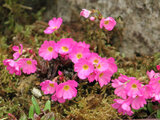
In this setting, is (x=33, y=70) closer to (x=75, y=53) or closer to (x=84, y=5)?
(x=75, y=53)

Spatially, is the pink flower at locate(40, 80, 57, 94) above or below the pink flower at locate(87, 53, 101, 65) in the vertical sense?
below

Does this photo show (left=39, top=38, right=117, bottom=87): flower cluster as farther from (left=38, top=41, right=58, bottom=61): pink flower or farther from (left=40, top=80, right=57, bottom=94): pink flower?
(left=40, top=80, right=57, bottom=94): pink flower

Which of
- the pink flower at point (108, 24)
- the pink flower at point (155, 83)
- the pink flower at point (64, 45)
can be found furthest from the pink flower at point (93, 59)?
the pink flower at point (155, 83)

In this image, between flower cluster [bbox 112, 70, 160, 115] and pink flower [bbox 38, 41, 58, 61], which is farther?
pink flower [bbox 38, 41, 58, 61]

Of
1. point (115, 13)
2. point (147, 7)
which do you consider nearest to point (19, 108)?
point (115, 13)

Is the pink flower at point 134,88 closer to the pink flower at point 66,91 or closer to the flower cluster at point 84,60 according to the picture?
the flower cluster at point 84,60

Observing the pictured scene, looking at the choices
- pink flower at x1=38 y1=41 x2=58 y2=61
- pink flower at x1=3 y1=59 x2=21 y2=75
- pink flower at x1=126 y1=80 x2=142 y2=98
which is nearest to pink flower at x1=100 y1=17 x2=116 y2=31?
pink flower at x1=38 y1=41 x2=58 y2=61

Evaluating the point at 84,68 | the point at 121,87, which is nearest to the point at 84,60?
the point at 84,68
